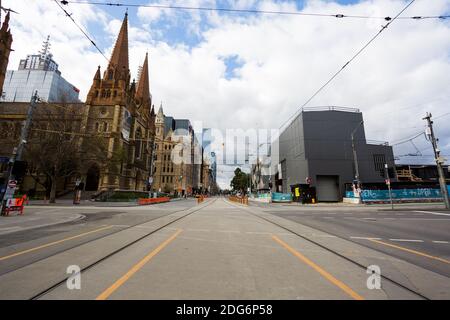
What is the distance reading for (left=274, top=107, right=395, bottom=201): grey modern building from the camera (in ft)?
128

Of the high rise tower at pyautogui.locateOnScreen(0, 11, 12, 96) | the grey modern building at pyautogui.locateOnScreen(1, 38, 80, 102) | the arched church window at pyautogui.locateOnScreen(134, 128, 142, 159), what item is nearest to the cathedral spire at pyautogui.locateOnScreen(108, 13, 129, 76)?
the arched church window at pyautogui.locateOnScreen(134, 128, 142, 159)

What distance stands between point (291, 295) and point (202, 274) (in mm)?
1642

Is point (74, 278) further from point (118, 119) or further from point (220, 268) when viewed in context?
point (118, 119)

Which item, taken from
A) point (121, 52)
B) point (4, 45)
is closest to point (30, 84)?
point (4, 45)

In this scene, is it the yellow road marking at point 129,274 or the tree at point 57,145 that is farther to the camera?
the tree at point 57,145

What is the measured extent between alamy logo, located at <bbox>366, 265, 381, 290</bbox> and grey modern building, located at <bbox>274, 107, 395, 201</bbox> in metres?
34.6

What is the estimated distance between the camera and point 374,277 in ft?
13.4

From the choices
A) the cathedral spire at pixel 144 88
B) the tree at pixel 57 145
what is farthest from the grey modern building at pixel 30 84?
the tree at pixel 57 145

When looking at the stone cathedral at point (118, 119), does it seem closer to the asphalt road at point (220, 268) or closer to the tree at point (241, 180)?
the asphalt road at point (220, 268)

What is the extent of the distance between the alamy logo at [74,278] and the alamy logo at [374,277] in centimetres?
471

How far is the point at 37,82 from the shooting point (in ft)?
306

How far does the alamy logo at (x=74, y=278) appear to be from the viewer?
142 inches

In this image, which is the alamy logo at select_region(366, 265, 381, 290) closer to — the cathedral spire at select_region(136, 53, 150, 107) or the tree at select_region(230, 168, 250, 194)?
the cathedral spire at select_region(136, 53, 150, 107)
